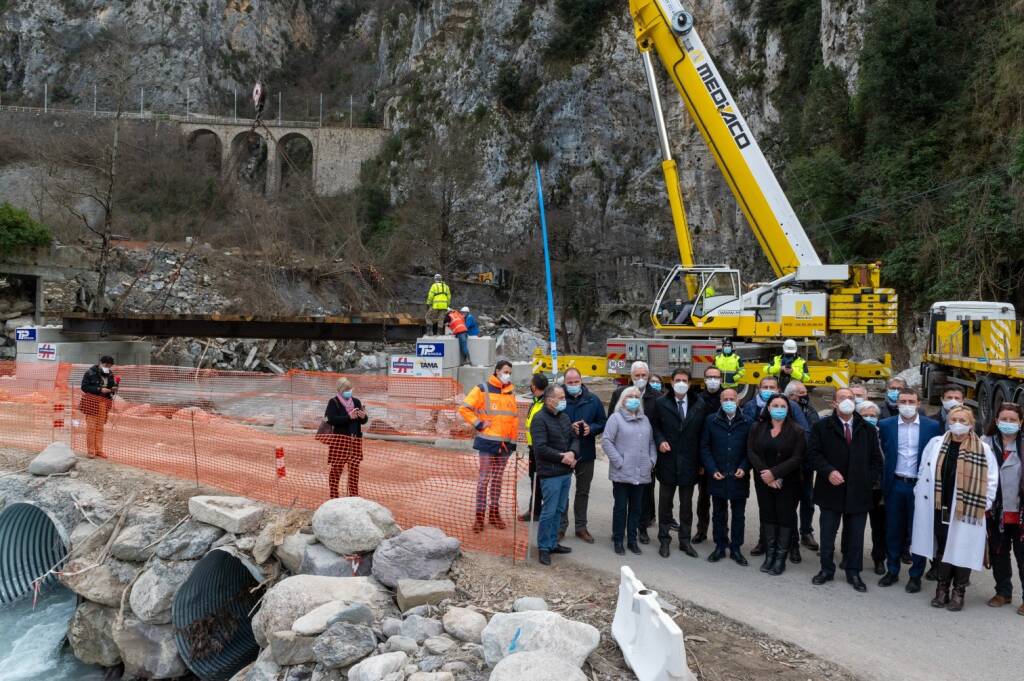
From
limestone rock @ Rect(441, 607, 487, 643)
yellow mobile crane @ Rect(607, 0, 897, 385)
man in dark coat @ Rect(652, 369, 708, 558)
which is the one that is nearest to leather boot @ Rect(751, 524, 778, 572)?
man in dark coat @ Rect(652, 369, 708, 558)

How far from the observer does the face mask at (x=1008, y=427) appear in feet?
16.5

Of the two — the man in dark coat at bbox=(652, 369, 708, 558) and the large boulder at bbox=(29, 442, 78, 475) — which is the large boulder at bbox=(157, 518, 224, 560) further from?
the man in dark coat at bbox=(652, 369, 708, 558)

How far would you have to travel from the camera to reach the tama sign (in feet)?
43.0

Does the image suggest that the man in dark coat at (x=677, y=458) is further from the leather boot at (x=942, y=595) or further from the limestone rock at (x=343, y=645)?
the limestone rock at (x=343, y=645)

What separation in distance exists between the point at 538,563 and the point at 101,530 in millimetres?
5354

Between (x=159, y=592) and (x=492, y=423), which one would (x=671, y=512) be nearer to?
(x=492, y=423)

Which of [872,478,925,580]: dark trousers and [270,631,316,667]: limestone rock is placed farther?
[872,478,925,580]: dark trousers

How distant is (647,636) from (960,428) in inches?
116

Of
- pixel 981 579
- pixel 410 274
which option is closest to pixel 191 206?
pixel 410 274

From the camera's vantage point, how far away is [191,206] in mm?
42344

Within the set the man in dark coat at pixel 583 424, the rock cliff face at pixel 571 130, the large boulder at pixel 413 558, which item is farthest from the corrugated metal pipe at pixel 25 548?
the rock cliff face at pixel 571 130

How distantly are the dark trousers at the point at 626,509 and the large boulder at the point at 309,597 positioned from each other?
2147 mm

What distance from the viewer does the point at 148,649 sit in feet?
Result: 23.2

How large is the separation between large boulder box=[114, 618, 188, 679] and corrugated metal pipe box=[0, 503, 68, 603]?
7.26 ft
